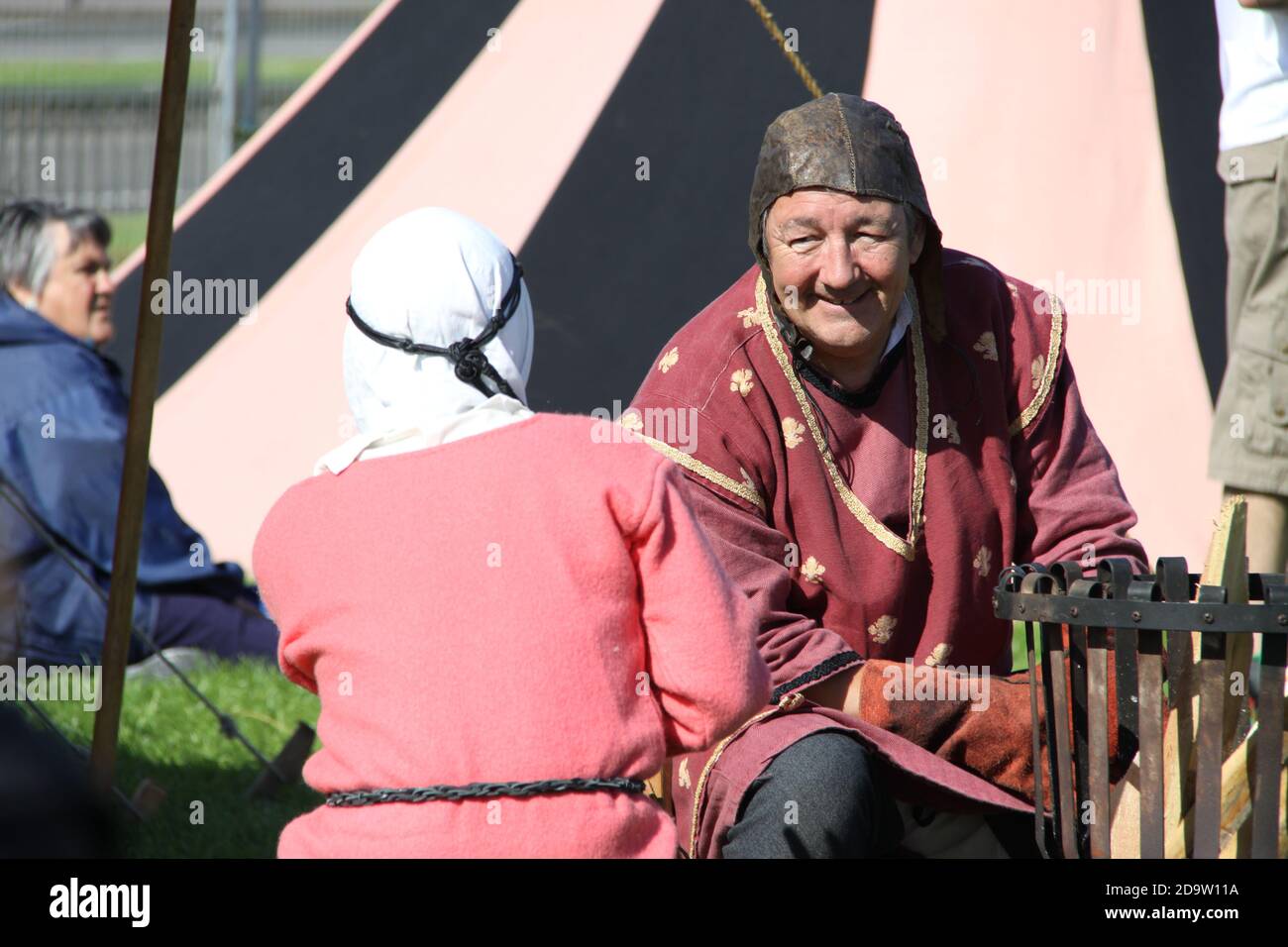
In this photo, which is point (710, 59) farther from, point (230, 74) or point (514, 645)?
point (514, 645)

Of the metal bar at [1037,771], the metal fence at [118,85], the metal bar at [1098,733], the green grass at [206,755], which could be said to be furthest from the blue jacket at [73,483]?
the metal bar at [1098,733]

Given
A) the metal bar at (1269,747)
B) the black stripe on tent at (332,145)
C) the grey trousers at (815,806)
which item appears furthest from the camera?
the black stripe on tent at (332,145)

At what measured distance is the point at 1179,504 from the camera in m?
5.08

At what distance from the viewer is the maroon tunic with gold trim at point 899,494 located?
2.56m

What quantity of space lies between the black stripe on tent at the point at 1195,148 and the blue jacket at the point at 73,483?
319 cm

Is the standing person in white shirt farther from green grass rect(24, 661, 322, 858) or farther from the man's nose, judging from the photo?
green grass rect(24, 661, 322, 858)

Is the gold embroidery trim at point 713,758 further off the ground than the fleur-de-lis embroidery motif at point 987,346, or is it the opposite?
the fleur-de-lis embroidery motif at point 987,346

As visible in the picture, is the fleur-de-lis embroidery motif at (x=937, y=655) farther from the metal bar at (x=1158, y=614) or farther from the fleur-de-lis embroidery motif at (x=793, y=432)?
the metal bar at (x=1158, y=614)

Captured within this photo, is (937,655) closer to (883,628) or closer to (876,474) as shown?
(883,628)

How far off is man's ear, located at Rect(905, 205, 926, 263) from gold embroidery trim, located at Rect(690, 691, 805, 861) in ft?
2.53

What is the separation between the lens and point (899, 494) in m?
2.74

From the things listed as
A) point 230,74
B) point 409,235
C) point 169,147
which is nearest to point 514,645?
point 409,235

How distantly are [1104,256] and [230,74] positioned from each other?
13.0ft

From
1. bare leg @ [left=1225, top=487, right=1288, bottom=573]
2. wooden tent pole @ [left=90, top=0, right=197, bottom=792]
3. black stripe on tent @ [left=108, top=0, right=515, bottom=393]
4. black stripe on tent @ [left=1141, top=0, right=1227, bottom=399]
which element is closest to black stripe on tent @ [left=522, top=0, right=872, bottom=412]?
black stripe on tent @ [left=108, top=0, right=515, bottom=393]
